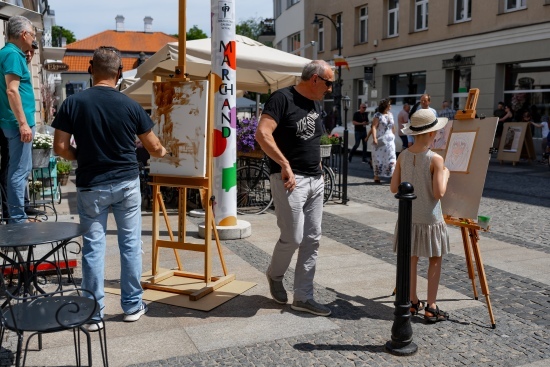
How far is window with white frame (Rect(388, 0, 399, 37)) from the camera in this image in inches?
1014

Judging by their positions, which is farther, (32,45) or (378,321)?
(32,45)

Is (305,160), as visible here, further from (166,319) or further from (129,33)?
(129,33)

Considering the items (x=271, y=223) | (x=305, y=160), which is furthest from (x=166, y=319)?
(x=271, y=223)

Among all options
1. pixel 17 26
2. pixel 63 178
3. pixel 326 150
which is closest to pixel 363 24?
pixel 63 178

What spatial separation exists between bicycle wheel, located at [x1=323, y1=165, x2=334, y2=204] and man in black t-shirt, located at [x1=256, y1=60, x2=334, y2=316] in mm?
4993

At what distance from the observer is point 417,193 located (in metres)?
4.20

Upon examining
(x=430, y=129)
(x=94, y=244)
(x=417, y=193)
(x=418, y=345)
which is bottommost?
(x=418, y=345)

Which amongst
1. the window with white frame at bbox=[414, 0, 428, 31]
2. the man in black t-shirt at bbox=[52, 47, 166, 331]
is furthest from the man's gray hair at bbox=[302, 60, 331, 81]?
the window with white frame at bbox=[414, 0, 428, 31]

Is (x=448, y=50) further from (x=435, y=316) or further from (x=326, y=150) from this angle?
(x=435, y=316)

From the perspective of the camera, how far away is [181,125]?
4855mm

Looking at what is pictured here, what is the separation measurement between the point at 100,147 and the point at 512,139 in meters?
14.9

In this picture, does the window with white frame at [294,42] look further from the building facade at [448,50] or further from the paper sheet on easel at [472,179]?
the paper sheet on easel at [472,179]

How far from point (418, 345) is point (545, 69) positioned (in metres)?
17.3

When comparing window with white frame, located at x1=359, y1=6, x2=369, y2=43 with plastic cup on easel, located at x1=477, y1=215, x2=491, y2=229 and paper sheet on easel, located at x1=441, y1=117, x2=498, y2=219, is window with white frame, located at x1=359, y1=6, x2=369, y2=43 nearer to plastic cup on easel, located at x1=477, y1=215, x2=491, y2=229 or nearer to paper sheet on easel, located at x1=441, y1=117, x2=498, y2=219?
paper sheet on easel, located at x1=441, y1=117, x2=498, y2=219
